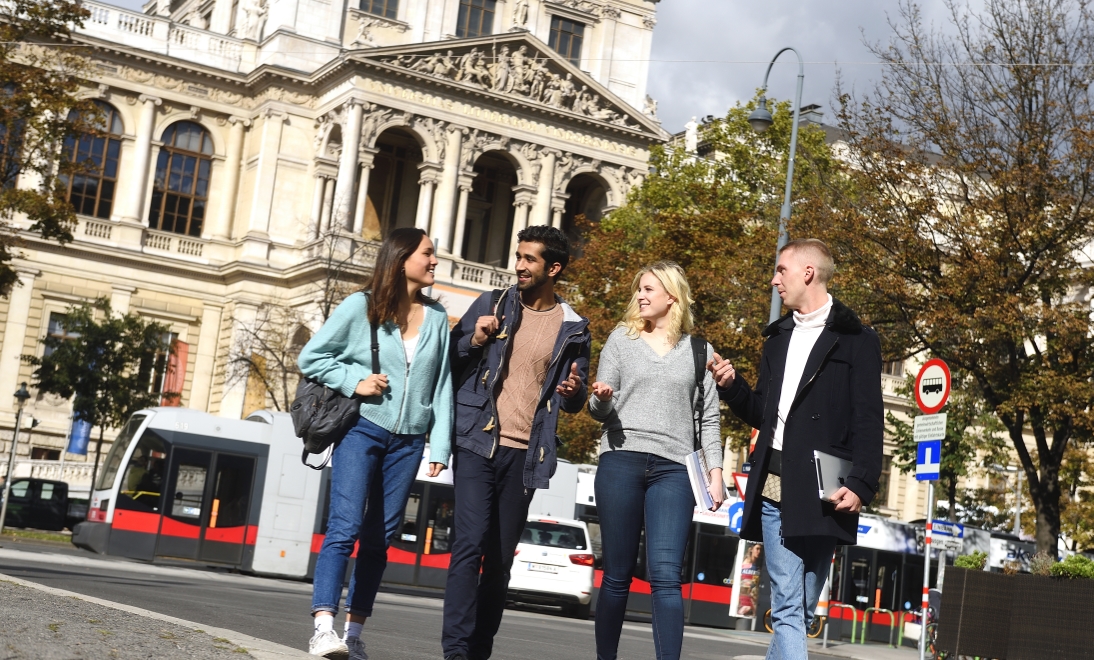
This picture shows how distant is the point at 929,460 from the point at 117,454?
53.7 feet

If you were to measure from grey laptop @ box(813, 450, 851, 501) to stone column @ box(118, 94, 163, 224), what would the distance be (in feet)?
161

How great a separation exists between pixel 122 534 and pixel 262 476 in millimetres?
2659

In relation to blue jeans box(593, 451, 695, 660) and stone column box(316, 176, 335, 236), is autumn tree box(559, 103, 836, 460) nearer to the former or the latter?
stone column box(316, 176, 335, 236)

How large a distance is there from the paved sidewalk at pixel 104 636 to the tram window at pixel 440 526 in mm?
21057

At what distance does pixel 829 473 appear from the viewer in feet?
20.4

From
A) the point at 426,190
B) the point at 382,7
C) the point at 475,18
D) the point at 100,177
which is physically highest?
the point at 475,18

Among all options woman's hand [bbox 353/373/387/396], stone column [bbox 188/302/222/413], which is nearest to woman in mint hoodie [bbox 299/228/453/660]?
woman's hand [bbox 353/373/387/396]

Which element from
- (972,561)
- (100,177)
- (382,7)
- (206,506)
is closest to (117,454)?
(206,506)

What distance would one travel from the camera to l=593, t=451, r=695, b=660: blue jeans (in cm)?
679

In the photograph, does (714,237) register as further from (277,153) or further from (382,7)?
(382,7)

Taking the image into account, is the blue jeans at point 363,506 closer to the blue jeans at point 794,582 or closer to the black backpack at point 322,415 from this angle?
the black backpack at point 322,415

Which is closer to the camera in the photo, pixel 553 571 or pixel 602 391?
pixel 602 391

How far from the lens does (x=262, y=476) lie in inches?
1072

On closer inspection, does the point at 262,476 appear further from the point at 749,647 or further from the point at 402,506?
the point at 402,506
